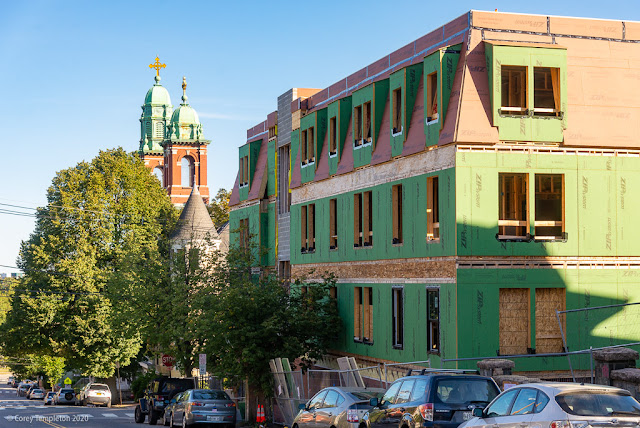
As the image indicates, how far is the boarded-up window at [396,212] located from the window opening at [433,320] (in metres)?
3.09

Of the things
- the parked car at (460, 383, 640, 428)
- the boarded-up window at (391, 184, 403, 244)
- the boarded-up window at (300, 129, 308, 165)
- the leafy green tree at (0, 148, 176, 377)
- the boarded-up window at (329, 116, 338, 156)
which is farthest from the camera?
the leafy green tree at (0, 148, 176, 377)

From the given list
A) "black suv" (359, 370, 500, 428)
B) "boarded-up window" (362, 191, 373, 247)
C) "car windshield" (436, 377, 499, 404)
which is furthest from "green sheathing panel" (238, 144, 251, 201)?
"car windshield" (436, 377, 499, 404)

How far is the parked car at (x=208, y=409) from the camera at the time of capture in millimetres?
30297

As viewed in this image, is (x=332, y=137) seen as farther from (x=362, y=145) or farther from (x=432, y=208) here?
(x=432, y=208)

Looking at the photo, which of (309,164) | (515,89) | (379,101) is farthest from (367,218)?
(515,89)

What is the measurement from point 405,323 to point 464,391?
446 inches

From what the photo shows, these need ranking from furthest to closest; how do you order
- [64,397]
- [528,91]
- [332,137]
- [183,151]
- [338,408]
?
[183,151] < [64,397] < [332,137] < [528,91] < [338,408]

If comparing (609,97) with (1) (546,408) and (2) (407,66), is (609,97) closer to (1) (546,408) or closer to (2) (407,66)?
(2) (407,66)

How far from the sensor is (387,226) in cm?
2966

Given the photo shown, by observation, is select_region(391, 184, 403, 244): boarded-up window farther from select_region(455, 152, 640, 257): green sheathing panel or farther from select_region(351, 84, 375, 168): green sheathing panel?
select_region(455, 152, 640, 257): green sheathing panel

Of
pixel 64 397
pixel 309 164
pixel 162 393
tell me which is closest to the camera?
pixel 309 164

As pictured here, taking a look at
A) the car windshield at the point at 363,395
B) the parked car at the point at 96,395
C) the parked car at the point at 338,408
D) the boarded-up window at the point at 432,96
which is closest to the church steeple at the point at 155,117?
the parked car at the point at 96,395

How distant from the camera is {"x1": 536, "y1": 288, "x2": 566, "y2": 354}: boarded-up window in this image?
993 inches

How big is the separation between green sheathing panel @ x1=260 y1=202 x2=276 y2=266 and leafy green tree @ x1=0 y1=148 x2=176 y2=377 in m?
14.0
